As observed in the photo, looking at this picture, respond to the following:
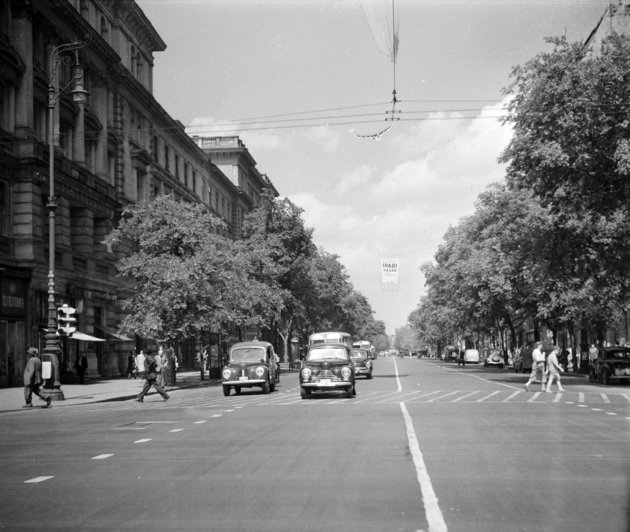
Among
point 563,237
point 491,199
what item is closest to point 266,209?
point 491,199

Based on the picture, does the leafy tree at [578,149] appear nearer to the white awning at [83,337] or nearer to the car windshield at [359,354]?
the car windshield at [359,354]

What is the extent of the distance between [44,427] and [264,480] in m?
10.0

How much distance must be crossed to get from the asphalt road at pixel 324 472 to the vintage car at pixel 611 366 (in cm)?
1664

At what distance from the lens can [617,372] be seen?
35188 mm

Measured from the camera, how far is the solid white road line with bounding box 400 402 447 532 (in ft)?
23.4

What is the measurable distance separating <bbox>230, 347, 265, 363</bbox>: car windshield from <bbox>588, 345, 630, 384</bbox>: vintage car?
1528cm

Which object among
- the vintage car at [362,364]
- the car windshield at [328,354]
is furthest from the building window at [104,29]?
the car windshield at [328,354]

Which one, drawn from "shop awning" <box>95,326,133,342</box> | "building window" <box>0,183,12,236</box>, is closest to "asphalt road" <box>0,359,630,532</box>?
"building window" <box>0,183,12,236</box>

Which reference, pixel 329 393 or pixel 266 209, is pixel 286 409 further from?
pixel 266 209

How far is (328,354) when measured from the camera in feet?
92.3

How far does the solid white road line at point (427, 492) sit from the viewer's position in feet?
23.4

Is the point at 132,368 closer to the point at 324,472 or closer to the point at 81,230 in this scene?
the point at 81,230

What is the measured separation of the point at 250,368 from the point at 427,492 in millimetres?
21723

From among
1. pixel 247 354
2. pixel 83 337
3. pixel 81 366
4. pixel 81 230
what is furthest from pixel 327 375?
pixel 81 230
